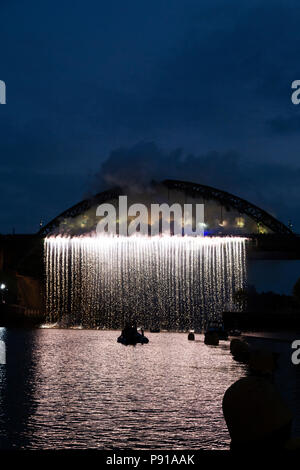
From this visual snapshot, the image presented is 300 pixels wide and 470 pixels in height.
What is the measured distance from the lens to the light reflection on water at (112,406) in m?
17.5

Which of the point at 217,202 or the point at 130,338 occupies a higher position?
the point at 217,202

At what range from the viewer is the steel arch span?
182 meters

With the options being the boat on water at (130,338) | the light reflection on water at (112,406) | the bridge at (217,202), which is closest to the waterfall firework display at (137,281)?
the bridge at (217,202)

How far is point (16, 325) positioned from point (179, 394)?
119 metres

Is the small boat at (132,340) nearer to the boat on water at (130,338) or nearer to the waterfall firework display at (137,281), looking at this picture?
the boat on water at (130,338)

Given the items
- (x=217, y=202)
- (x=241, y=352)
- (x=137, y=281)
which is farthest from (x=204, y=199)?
(x=241, y=352)

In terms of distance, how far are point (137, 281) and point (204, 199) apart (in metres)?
35.5

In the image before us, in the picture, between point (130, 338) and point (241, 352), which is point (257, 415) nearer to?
point (241, 352)

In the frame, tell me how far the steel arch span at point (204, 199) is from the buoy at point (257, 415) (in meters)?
Result: 171

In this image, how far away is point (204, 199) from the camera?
608ft

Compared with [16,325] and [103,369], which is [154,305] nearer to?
[16,325]

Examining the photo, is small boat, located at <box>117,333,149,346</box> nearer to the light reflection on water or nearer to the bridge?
the light reflection on water

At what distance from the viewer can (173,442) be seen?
1712 centimetres

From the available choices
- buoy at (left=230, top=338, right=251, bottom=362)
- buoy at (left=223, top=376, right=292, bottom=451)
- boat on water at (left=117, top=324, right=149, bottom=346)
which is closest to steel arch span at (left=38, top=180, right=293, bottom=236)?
boat on water at (left=117, top=324, right=149, bottom=346)
